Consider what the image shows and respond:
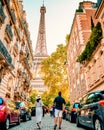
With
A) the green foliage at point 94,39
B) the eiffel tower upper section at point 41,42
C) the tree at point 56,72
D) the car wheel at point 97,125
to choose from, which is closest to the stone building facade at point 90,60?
the green foliage at point 94,39

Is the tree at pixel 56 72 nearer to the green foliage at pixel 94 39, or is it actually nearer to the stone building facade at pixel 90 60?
the stone building facade at pixel 90 60

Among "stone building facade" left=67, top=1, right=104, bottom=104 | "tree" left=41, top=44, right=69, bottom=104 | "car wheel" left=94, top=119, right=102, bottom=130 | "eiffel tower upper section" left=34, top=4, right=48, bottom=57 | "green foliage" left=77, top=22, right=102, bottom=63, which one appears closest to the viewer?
"car wheel" left=94, top=119, right=102, bottom=130

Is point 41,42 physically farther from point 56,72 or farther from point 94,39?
point 94,39

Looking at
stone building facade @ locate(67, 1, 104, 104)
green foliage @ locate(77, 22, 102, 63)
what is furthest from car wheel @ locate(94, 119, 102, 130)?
green foliage @ locate(77, 22, 102, 63)

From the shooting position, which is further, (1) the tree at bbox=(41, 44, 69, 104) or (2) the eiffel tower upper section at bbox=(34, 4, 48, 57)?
(2) the eiffel tower upper section at bbox=(34, 4, 48, 57)

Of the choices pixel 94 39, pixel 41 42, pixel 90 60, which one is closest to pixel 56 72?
pixel 90 60

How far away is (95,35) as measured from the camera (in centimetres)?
1850

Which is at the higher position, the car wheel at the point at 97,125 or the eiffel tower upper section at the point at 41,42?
the eiffel tower upper section at the point at 41,42

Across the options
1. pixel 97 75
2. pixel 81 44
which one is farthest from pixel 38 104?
pixel 81 44

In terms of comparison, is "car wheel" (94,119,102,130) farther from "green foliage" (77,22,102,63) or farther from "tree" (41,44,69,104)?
"tree" (41,44,69,104)

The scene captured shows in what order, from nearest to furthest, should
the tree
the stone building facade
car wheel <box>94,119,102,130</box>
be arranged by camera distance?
1. car wheel <box>94,119,102,130</box>
2. the stone building facade
3. the tree

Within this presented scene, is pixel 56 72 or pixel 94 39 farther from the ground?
pixel 56 72

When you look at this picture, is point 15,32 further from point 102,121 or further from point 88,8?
point 102,121

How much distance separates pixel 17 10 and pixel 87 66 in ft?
41.8
